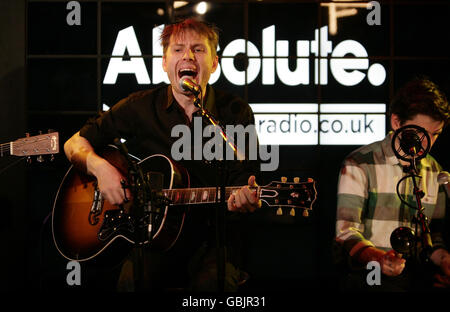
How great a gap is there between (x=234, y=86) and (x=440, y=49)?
6.16 ft

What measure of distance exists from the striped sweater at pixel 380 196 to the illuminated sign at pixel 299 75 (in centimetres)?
134

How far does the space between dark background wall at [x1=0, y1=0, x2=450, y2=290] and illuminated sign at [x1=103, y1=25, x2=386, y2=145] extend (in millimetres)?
80

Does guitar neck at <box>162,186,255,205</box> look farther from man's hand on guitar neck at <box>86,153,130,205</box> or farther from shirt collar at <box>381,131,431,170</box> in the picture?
shirt collar at <box>381,131,431,170</box>

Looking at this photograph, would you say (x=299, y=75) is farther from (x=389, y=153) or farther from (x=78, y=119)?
(x=78, y=119)

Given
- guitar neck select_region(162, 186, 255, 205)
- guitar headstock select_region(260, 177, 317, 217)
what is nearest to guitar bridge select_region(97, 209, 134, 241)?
guitar neck select_region(162, 186, 255, 205)

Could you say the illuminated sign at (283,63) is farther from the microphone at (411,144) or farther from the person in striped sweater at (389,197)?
the microphone at (411,144)

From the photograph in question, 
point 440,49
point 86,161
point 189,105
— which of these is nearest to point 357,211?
point 189,105

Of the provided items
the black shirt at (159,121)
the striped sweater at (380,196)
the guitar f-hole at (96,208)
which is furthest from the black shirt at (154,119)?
the striped sweater at (380,196)

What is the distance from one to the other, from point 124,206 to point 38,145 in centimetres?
88

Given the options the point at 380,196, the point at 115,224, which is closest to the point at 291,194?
the point at 380,196

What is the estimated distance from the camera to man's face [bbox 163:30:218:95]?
4.09 m

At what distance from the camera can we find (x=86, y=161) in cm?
411

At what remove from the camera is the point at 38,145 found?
13.7 feet

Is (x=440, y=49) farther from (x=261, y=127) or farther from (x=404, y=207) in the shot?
(x=404, y=207)
